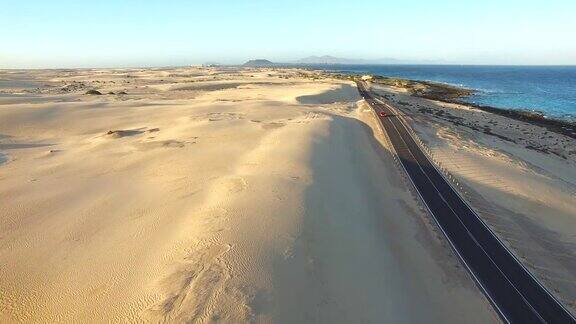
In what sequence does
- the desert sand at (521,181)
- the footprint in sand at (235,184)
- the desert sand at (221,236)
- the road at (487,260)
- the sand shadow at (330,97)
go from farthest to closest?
the sand shadow at (330,97) → the footprint in sand at (235,184) → the desert sand at (521,181) → the road at (487,260) → the desert sand at (221,236)

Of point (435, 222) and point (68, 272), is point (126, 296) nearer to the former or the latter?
point (68, 272)

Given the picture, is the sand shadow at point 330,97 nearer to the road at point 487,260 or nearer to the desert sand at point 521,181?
the desert sand at point 521,181

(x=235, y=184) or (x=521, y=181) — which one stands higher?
(x=235, y=184)

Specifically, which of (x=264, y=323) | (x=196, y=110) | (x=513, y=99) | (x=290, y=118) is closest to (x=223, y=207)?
(x=264, y=323)

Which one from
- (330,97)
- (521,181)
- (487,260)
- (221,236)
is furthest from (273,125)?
(330,97)

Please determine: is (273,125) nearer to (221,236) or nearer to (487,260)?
(487,260)

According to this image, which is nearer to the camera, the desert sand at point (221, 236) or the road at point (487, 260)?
the desert sand at point (221, 236)

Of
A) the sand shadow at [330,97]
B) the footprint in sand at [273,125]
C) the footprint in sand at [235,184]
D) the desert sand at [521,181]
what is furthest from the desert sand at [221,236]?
the sand shadow at [330,97]
